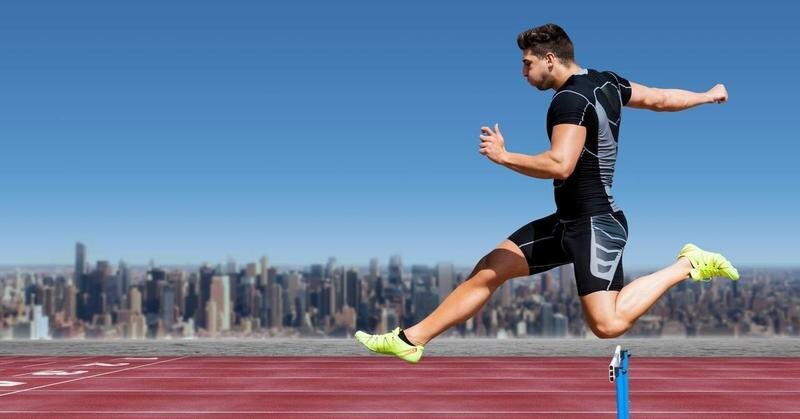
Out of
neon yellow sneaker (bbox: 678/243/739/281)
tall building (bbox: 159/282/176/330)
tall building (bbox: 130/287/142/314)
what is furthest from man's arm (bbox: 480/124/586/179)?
tall building (bbox: 130/287/142/314)

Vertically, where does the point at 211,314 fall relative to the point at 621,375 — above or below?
below

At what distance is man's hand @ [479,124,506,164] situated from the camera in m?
3.29

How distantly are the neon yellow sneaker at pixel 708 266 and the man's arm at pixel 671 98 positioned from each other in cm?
68

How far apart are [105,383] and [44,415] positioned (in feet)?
6.49

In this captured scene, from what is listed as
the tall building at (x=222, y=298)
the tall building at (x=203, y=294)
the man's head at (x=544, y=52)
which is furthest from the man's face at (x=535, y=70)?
the tall building at (x=203, y=294)

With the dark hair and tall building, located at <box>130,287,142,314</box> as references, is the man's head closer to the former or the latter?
the dark hair

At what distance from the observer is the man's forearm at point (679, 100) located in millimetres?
3953

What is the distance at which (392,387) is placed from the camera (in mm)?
7938

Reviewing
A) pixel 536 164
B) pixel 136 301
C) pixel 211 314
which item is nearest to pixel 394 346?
pixel 536 164

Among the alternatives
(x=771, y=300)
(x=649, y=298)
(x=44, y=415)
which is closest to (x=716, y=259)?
(x=649, y=298)

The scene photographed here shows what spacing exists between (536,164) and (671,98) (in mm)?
1024

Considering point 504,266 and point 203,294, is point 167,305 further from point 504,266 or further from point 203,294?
point 504,266

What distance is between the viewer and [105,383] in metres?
→ 8.31

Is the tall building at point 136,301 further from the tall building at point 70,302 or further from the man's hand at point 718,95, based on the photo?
the man's hand at point 718,95
